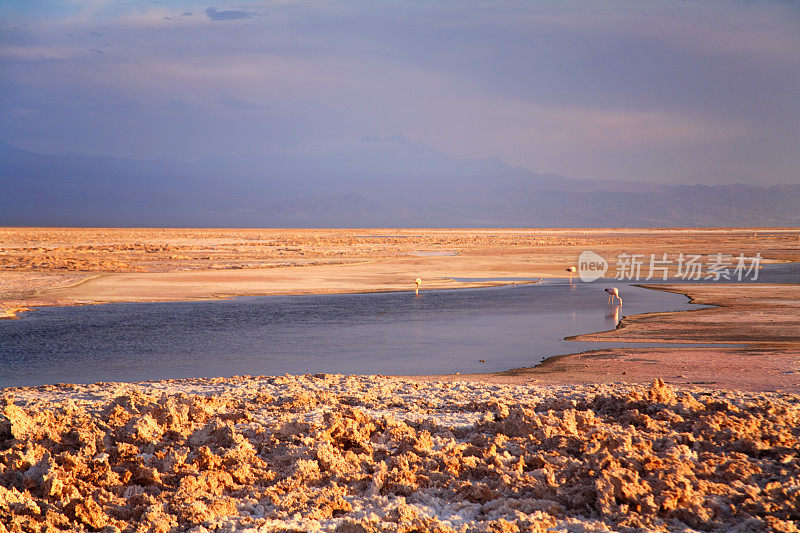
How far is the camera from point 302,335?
48.1 feet

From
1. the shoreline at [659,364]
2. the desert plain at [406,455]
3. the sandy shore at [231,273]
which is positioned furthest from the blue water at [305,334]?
the sandy shore at [231,273]

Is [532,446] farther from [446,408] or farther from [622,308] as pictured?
[622,308]

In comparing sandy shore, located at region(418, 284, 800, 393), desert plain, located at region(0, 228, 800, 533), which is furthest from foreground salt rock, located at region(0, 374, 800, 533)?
sandy shore, located at region(418, 284, 800, 393)

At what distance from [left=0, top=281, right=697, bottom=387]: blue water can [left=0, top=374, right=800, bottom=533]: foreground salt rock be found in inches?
160

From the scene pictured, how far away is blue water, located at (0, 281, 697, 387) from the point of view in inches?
456

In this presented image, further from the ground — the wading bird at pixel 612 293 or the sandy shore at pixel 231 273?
the wading bird at pixel 612 293

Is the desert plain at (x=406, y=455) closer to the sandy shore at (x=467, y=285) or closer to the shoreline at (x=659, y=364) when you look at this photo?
the shoreline at (x=659, y=364)

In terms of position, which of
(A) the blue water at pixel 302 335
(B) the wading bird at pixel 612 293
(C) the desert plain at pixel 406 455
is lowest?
(A) the blue water at pixel 302 335

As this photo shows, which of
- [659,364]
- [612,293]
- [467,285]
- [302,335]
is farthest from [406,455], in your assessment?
[467,285]

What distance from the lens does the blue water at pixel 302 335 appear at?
456 inches

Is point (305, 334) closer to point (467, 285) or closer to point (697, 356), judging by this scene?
point (697, 356)

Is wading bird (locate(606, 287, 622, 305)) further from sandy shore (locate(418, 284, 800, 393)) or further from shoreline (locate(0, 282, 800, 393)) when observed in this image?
shoreline (locate(0, 282, 800, 393))

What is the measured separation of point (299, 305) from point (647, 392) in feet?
42.6

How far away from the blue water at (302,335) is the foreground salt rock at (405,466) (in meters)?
4.07
